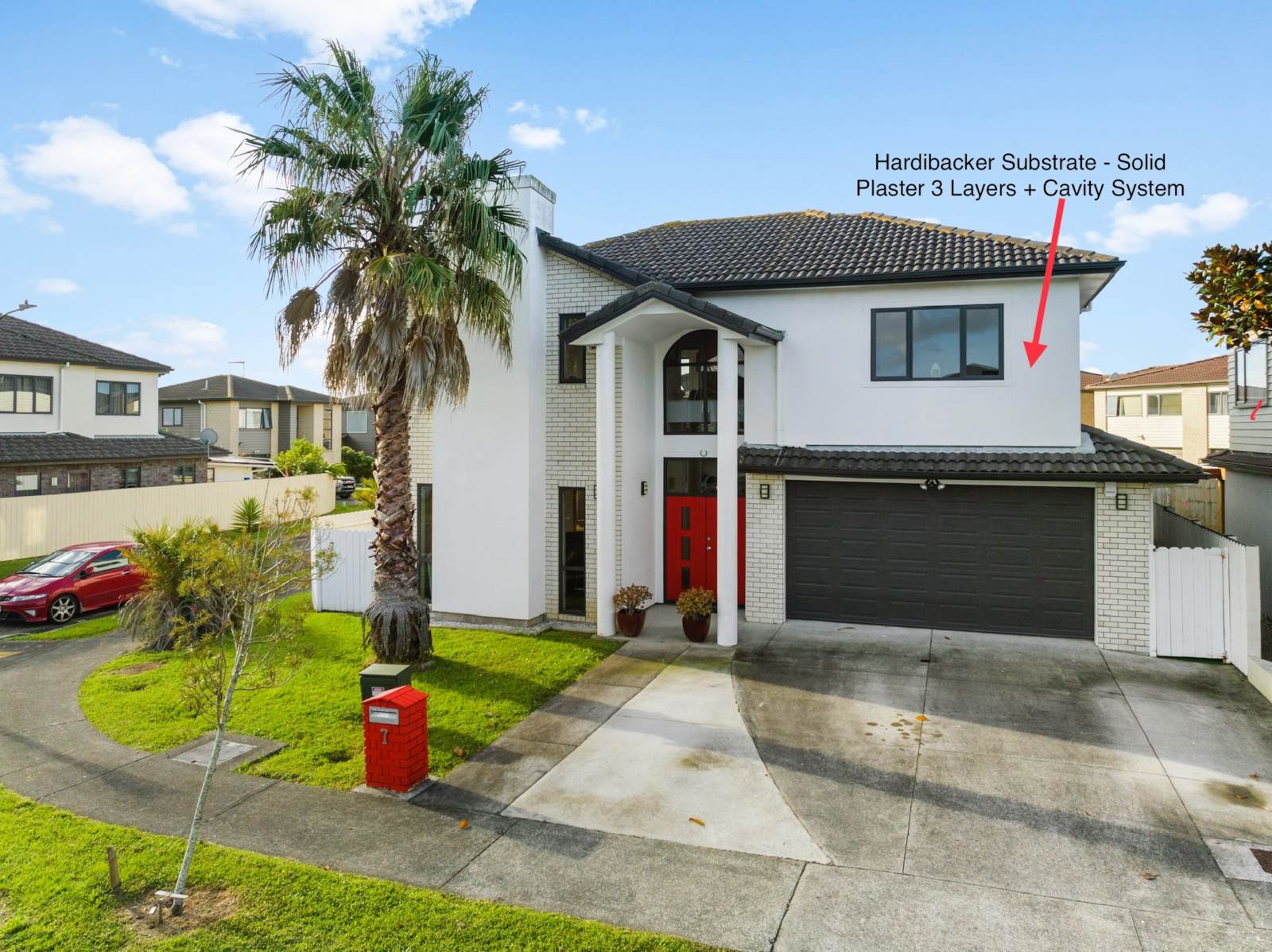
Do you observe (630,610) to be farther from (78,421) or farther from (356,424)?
(356,424)

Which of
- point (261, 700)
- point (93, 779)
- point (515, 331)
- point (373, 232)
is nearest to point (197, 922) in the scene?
point (93, 779)

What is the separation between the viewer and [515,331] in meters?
14.2

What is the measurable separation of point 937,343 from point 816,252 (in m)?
3.25

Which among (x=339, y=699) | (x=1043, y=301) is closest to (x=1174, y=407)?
(x=1043, y=301)

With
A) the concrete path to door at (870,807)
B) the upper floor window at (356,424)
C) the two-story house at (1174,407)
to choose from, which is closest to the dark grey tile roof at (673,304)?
the concrete path to door at (870,807)

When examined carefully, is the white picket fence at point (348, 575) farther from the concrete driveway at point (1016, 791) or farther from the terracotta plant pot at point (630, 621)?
the concrete driveway at point (1016, 791)

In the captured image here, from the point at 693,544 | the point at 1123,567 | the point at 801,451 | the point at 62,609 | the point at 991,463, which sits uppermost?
the point at 801,451

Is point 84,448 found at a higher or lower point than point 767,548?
higher

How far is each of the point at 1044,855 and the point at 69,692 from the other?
12.5m

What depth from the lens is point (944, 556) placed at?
13523mm

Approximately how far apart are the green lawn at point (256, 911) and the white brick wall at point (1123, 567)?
1024 cm

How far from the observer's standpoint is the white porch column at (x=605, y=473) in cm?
1353

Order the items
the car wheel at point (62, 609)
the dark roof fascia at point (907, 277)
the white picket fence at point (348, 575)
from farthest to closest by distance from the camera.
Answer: the car wheel at point (62, 609)
the white picket fence at point (348, 575)
the dark roof fascia at point (907, 277)

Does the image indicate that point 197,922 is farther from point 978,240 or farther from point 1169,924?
point 978,240
